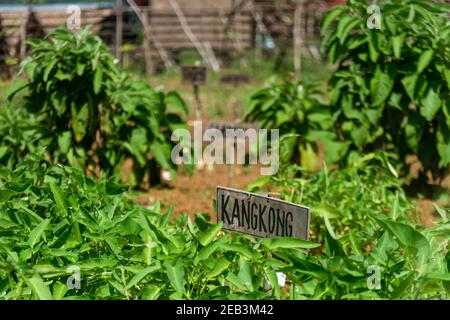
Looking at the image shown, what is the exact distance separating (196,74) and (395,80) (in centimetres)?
277

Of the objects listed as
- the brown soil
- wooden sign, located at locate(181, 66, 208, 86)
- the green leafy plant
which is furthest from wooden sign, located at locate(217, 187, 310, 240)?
wooden sign, located at locate(181, 66, 208, 86)

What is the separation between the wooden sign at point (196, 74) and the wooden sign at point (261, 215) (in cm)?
505

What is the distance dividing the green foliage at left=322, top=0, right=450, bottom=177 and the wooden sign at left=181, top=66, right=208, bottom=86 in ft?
7.76

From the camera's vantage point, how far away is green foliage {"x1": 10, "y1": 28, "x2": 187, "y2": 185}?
5.95 meters

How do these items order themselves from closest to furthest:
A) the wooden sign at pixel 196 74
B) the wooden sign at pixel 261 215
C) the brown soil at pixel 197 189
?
the wooden sign at pixel 261 215 → the brown soil at pixel 197 189 → the wooden sign at pixel 196 74

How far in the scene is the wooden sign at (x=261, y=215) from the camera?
10.8 feet

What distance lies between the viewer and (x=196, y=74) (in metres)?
8.64

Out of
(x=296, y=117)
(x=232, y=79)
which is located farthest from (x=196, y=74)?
(x=232, y=79)

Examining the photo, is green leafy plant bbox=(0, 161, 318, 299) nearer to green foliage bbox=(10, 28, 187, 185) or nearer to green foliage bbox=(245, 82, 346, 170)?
green foliage bbox=(10, 28, 187, 185)

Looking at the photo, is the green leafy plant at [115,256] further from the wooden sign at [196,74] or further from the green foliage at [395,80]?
the wooden sign at [196,74]

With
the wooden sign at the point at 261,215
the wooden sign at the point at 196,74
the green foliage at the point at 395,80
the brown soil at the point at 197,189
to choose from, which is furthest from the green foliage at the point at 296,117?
the wooden sign at the point at 261,215

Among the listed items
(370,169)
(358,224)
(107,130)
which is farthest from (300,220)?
(107,130)

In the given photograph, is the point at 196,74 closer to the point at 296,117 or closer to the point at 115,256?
the point at 296,117
